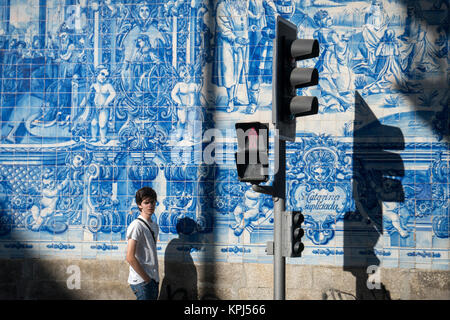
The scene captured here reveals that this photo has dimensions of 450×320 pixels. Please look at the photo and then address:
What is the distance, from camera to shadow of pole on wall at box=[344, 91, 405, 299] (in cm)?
696

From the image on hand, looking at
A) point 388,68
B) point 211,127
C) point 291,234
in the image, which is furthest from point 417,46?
point 291,234

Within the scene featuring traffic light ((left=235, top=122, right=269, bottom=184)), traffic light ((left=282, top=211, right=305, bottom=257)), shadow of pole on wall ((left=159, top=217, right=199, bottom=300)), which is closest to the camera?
traffic light ((left=235, top=122, right=269, bottom=184))

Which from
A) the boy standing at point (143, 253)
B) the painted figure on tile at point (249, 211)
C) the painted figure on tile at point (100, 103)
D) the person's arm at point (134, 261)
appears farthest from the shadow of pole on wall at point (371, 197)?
the painted figure on tile at point (100, 103)

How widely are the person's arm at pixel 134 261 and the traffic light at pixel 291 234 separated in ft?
4.96

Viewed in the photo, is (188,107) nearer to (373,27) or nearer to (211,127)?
(211,127)

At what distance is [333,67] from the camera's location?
282 inches

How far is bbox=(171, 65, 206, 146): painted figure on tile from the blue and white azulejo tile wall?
19mm

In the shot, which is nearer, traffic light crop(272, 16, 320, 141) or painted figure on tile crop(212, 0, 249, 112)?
traffic light crop(272, 16, 320, 141)

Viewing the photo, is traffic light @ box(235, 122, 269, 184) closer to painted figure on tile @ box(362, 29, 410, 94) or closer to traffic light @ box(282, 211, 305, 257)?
traffic light @ box(282, 211, 305, 257)

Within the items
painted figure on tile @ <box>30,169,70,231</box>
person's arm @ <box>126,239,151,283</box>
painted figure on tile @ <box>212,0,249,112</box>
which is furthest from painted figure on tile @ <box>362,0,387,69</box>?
painted figure on tile @ <box>30,169,70,231</box>

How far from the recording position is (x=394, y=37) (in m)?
7.09

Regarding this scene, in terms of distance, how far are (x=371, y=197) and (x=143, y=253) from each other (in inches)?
117

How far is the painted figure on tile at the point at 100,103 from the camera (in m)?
7.45
